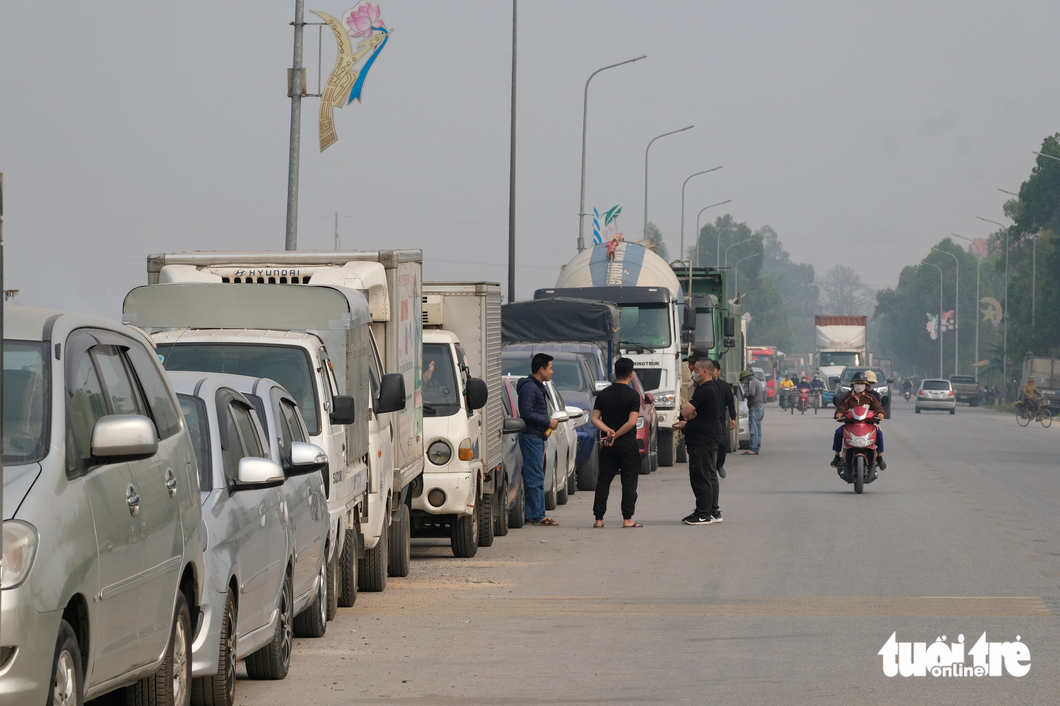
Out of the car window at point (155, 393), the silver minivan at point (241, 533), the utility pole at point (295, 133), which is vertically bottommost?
the silver minivan at point (241, 533)

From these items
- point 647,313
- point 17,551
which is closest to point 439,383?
point 17,551

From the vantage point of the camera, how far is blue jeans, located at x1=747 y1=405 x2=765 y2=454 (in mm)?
31320

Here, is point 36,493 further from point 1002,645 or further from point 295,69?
point 295,69

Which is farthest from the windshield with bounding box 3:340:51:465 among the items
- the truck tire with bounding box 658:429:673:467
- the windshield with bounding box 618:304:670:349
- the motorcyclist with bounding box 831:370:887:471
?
the truck tire with bounding box 658:429:673:467

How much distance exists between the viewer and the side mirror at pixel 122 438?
5008 mm

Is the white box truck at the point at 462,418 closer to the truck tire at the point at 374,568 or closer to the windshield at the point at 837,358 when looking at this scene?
the truck tire at the point at 374,568

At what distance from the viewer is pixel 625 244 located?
32156 mm

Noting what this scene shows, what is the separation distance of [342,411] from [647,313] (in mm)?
19728

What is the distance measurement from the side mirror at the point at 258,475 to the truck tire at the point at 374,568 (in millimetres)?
4544

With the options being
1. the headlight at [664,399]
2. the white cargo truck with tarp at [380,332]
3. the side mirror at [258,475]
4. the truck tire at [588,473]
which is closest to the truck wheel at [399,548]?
the white cargo truck with tarp at [380,332]

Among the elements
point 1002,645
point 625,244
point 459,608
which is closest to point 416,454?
point 459,608

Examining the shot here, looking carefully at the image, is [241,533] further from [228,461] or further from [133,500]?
[133,500]

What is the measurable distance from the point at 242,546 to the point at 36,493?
2.47 meters

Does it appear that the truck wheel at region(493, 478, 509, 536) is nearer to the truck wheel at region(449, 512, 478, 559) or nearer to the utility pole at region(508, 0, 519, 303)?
the truck wheel at region(449, 512, 478, 559)
